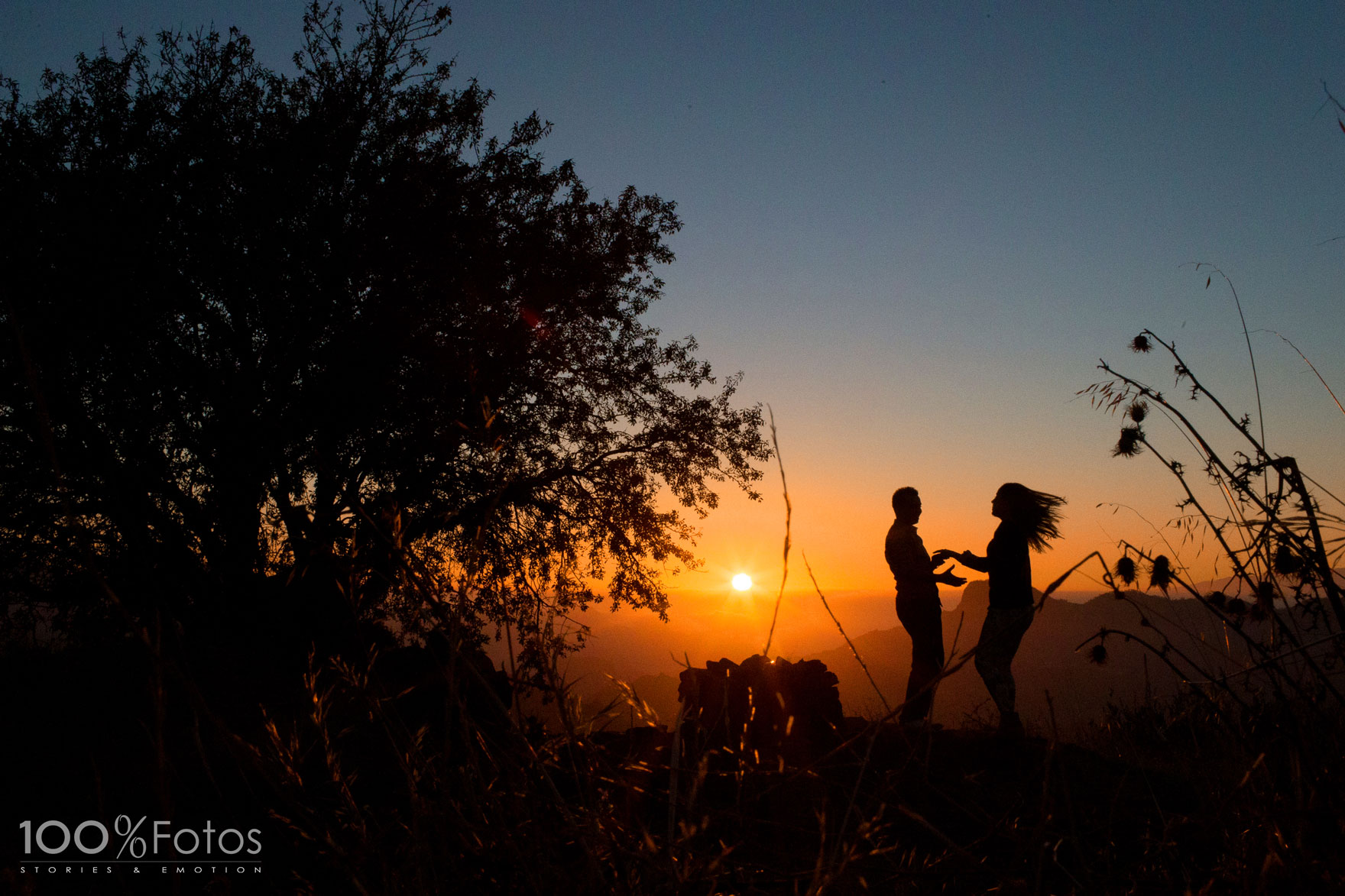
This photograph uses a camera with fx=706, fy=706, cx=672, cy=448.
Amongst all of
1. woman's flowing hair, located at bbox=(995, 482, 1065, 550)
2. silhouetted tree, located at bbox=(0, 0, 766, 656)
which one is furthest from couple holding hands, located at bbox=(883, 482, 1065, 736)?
silhouetted tree, located at bbox=(0, 0, 766, 656)

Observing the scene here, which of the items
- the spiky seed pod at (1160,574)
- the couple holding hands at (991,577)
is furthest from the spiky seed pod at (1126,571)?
the couple holding hands at (991,577)

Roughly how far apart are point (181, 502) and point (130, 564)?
2.55 ft

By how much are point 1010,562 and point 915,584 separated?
2.91 ft

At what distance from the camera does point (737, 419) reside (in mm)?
11727

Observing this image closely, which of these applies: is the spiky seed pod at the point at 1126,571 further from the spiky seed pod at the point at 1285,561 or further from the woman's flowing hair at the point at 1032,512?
the woman's flowing hair at the point at 1032,512

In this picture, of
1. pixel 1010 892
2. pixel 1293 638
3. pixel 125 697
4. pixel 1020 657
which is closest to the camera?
pixel 1010 892

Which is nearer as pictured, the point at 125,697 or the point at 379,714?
the point at 379,714

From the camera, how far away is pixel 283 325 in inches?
355

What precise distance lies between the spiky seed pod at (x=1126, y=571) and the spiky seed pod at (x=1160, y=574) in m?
0.16

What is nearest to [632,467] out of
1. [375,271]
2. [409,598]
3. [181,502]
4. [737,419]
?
[737,419]

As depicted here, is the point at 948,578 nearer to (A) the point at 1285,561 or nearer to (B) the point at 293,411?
(A) the point at 1285,561

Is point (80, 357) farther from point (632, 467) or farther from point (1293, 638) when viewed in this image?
point (1293, 638)

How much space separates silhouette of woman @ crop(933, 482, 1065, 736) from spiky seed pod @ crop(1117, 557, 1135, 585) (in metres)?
3.91

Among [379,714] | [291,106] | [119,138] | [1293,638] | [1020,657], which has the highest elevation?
[291,106]
